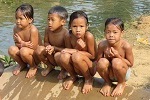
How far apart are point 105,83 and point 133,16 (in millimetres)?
8837

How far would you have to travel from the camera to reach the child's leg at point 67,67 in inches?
153

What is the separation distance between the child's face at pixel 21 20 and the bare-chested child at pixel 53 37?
1.04ft

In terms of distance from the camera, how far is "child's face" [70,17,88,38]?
3838 mm

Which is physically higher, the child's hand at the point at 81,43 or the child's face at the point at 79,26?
the child's face at the point at 79,26

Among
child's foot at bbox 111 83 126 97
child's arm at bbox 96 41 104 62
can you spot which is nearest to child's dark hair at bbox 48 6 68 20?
child's arm at bbox 96 41 104 62

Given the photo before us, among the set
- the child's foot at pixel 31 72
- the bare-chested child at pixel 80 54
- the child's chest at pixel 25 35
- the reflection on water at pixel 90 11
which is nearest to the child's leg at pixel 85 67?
the bare-chested child at pixel 80 54

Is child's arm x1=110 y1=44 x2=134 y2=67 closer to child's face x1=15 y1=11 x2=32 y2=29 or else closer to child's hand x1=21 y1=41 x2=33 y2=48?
child's hand x1=21 y1=41 x2=33 y2=48

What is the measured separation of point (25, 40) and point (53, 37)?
0.48m

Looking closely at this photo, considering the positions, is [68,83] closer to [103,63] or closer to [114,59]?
[103,63]

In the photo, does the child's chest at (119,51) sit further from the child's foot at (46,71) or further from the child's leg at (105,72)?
the child's foot at (46,71)

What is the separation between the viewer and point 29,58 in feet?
14.3

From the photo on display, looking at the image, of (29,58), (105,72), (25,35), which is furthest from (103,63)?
(25,35)

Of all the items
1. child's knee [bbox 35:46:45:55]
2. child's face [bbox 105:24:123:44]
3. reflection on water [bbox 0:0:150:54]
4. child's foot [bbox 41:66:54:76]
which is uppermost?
child's face [bbox 105:24:123:44]

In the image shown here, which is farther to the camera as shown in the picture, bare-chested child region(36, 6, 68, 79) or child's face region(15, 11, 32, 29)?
child's face region(15, 11, 32, 29)
